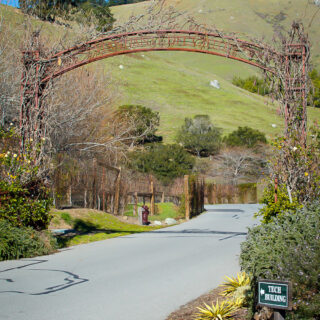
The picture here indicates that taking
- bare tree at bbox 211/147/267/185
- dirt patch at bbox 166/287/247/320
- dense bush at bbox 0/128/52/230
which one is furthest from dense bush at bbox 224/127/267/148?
dirt patch at bbox 166/287/247/320

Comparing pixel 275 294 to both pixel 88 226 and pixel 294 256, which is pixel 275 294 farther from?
pixel 88 226

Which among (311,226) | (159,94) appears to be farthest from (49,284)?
(159,94)

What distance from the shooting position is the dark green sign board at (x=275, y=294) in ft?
13.6

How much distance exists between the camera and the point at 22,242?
35.1 ft

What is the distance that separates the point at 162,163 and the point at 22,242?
36997 millimetres

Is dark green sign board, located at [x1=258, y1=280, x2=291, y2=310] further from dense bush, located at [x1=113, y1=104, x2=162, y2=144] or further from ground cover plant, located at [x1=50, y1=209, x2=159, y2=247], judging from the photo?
dense bush, located at [x1=113, y1=104, x2=162, y2=144]

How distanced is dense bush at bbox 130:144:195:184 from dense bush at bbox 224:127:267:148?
12171 millimetres

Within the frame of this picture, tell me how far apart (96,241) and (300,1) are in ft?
464

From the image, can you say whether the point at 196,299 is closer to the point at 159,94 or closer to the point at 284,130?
the point at 284,130

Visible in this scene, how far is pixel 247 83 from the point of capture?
106375 mm

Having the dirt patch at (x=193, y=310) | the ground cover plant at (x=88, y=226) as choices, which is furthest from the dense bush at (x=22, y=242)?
the dirt patch at (x=193, y=310)

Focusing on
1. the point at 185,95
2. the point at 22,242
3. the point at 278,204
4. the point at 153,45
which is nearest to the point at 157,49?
the point at 153,45

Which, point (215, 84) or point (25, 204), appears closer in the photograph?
point (25, 204)

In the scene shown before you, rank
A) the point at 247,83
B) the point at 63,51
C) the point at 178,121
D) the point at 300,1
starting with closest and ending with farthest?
the point at 63,51
the point at 178,121
the point at 247,83
the point at 300,1
